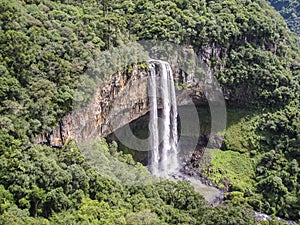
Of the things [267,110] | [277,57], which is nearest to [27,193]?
[267,110]

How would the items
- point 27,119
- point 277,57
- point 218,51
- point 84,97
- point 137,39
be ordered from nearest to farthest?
point 27,119 < point 84,97 < point 137,39 < point 218,51 < point 277,57

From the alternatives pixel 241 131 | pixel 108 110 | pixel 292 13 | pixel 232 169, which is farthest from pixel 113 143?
pixel 292 13

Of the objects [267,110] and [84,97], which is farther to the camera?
[267,110]

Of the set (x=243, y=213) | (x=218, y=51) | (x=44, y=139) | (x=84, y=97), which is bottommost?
(x=243, y=213)

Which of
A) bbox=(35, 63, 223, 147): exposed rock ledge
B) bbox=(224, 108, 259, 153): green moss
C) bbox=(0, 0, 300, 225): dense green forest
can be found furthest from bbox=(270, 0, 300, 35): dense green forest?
bbox=(35, 63, 223, 147): exposed rock ledge

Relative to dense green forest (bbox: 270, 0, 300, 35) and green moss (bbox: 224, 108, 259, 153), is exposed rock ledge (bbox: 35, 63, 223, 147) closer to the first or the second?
green moss (bbox: 224, 108, 259, 153)

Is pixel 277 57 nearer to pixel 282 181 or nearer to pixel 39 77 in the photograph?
pixel 282 181

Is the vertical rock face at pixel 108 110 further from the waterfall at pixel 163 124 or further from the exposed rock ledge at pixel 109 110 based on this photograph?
the waterfall at pixel 163 124

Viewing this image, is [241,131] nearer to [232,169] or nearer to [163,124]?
[232,169]
